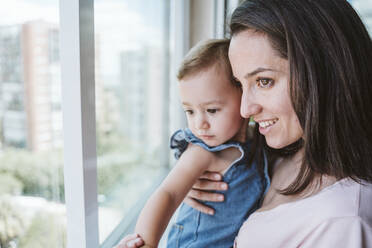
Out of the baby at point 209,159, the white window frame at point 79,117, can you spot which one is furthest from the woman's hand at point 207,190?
the white window frame at point 79,117

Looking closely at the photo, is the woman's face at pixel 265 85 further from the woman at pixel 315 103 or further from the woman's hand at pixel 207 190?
the woman's hand at pixel 207 190

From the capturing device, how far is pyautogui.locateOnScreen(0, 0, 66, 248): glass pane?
61 centimetres

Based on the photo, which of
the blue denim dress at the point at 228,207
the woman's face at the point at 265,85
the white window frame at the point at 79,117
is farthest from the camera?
the blue denim dress at the point at 228,207

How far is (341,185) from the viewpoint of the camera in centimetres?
70

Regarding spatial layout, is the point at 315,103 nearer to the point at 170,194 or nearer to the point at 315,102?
the point at 315,102

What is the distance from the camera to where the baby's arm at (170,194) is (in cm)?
75

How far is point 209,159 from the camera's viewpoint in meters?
0.95

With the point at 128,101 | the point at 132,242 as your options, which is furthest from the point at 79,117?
the point at 128,101

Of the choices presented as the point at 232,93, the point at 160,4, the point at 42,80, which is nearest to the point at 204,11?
the point at 160,4

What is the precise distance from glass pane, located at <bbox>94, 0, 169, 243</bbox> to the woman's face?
458 millimetres

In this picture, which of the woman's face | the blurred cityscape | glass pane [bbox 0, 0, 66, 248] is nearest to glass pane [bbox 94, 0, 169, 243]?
the blurred cityscape

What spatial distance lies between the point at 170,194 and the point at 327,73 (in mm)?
497

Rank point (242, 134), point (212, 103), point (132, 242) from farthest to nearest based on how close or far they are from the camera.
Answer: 1. point (242, 134)
2. point (212, 103)
3. point (132, 242)

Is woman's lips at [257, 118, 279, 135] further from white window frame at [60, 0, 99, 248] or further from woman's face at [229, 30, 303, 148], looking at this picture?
white window frame at [60, 0, 99, 248]
